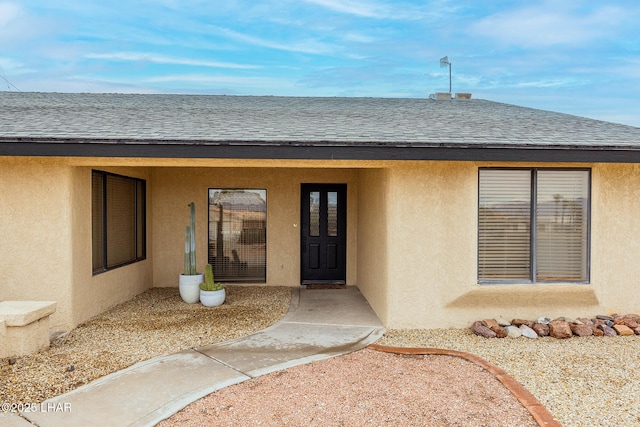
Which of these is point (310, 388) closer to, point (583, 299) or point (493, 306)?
point (493, 306)

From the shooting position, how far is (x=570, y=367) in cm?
491

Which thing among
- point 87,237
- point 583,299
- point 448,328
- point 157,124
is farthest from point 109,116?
point 583,299

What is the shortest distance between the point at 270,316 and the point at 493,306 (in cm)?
367

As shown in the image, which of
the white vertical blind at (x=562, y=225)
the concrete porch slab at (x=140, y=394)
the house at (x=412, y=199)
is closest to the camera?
the concrete porch slab at (x=140, y=394)

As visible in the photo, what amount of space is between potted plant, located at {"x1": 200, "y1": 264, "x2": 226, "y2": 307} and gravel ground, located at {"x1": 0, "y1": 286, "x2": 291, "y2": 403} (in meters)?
0.16

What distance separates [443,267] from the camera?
255 inches

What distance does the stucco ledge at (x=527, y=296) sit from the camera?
647 centimetres

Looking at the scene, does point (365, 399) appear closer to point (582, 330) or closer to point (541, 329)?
point (541, 329)

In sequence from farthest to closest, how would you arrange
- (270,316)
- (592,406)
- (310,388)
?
1. (270,316)
2. (310,388)
3. (592,406)

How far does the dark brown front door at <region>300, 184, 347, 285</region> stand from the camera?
9938 millimetres

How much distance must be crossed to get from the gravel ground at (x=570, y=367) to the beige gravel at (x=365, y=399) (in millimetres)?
418

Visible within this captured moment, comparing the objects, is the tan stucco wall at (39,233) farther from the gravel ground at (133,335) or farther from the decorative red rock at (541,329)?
the decorative red rock at (541,329)

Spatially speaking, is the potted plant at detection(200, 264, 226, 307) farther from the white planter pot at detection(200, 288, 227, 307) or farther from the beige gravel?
the beige gravel

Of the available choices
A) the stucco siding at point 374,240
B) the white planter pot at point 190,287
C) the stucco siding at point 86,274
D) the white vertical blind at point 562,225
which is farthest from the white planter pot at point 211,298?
the white vertical blind at point 562,225
